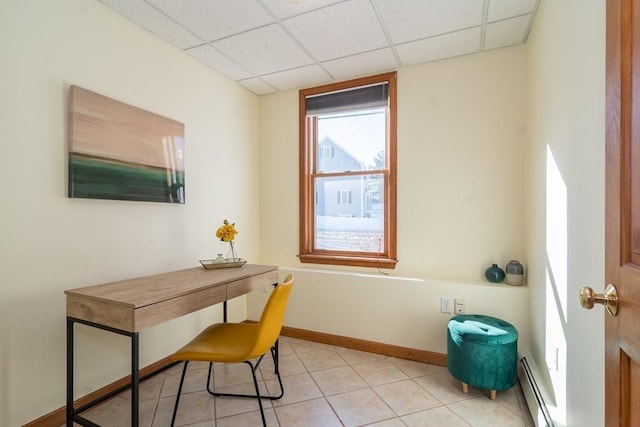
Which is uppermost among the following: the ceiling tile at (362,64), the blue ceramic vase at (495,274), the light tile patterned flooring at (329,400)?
the ceiling tile at (362,64)

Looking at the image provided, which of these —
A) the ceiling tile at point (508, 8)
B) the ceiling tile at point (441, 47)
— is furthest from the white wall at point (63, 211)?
the ceiling tile at point (508, 8)

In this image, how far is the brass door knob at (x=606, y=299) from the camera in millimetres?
724

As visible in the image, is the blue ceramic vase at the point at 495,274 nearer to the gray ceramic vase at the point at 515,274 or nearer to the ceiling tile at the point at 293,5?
the gray ceramic vase at the point at 515,274

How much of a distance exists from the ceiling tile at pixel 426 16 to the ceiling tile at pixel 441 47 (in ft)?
0.27

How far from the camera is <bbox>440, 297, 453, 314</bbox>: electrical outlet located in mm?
2443

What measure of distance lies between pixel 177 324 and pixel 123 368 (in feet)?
1.57

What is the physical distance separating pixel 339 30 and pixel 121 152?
68.8 inches

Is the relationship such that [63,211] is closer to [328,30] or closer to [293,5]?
[293,5]

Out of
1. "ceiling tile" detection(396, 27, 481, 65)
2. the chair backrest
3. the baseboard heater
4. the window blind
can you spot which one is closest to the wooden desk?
the chair backrest

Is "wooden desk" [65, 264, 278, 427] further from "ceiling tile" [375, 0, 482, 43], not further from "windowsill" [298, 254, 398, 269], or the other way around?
"ceiling tile" [375, 0, 482, 43]

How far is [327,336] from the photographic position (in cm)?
292

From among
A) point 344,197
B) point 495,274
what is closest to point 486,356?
point 495,274

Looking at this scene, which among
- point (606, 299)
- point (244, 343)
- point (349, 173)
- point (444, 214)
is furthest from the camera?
point (349, 173)

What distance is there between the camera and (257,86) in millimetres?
3240
